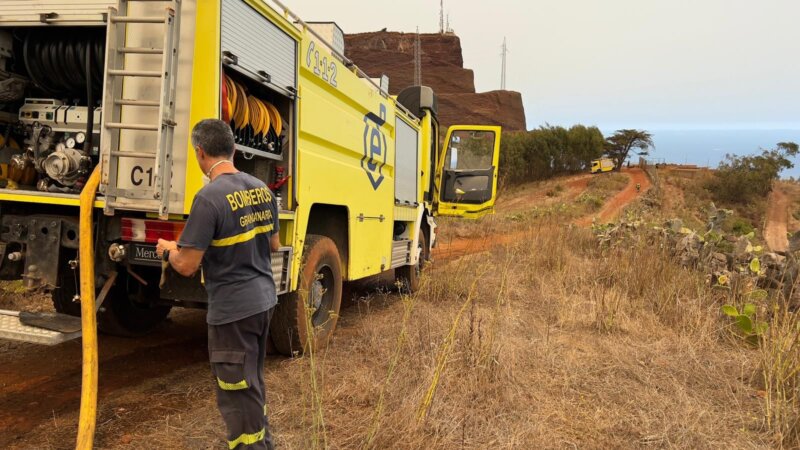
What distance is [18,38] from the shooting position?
3.66 metres

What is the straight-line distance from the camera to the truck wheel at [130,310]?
4.12m

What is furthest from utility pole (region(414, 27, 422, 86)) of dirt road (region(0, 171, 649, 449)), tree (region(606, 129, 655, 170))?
dirt road (region(0, 171, 649, 449))

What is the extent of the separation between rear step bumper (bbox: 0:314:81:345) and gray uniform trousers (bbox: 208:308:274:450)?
3.27ft

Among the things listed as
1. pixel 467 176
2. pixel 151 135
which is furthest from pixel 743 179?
pixel 151 135

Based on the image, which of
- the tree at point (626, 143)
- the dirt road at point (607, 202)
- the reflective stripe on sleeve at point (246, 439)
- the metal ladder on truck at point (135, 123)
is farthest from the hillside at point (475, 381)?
the tree at point (626, 143)

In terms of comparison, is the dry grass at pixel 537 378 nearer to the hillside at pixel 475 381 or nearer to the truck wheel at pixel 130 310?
the hillside at pixel 475 381

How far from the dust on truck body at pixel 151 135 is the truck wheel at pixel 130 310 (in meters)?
0.02

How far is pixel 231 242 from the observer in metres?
2.52

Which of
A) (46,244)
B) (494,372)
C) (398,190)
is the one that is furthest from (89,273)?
(398,190)

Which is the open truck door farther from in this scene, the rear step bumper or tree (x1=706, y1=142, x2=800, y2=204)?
tree (x1=706, y1=142, x2=800, y2=204)

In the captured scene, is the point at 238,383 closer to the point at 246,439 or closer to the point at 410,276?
the point at 246,439

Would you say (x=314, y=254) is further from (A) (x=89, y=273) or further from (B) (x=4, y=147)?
(B) (x=4, y=147)

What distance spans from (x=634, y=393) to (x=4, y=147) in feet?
15.1

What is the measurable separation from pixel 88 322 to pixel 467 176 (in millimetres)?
6948
